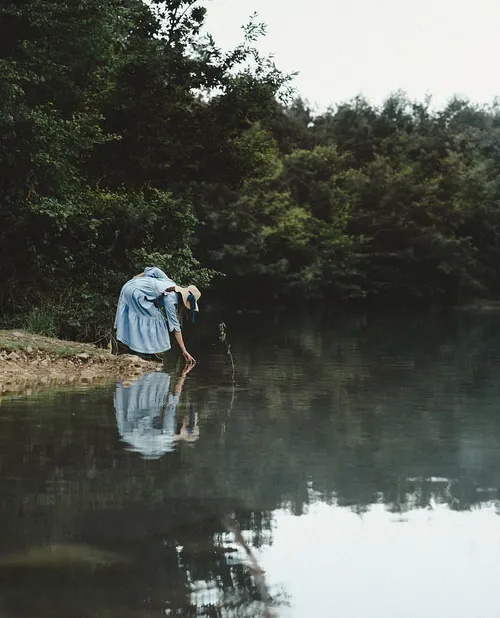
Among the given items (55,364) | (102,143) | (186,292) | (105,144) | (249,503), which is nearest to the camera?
(249,503)

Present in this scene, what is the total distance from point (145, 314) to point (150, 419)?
7.11 meters

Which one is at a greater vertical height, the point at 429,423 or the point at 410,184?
the point at 410,184

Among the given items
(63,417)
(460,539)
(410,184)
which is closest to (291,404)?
(63,417)

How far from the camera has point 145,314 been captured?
1912cm

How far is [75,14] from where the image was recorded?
2178 cm

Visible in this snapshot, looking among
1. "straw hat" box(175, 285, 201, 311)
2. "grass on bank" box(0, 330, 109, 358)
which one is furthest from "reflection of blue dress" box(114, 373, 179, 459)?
"straw hat" box(175, 285, 201, 311)

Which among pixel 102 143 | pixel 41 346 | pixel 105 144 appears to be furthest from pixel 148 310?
pixel 105 144

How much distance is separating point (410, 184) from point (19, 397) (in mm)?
57633

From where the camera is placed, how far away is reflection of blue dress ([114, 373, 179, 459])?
33.9ft

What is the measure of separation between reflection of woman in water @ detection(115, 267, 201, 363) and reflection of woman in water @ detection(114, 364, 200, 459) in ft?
8.27

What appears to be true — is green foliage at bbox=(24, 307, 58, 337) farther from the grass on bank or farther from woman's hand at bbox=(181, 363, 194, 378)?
woman's hand at bbox=(181, 363, 194, 378)

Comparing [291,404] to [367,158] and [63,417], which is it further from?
[367,158]

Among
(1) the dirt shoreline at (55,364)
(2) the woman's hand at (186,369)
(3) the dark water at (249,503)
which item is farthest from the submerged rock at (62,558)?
(2) the woman's hand at (186,369)

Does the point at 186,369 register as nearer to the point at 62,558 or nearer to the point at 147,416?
the point at 147,416
